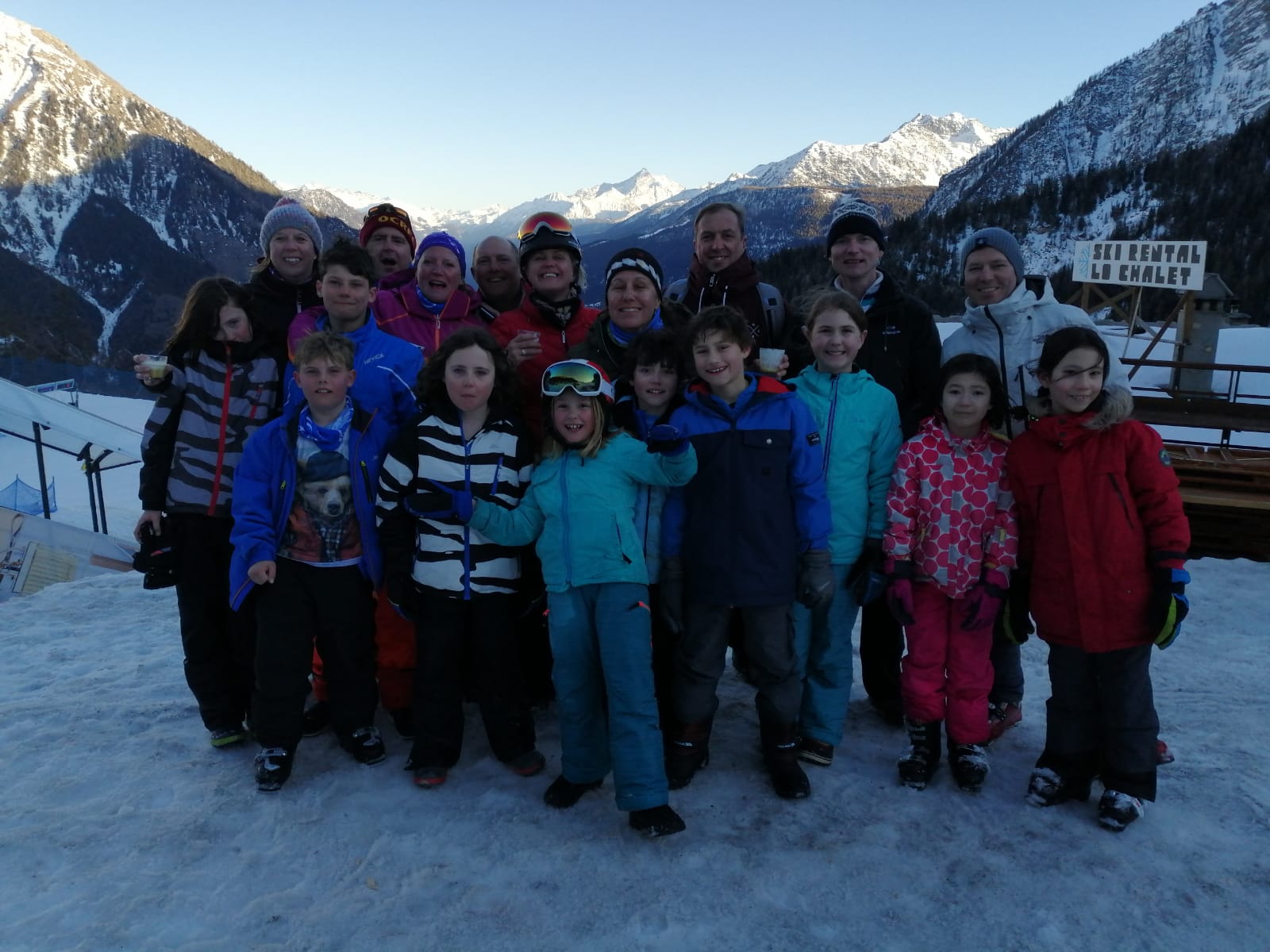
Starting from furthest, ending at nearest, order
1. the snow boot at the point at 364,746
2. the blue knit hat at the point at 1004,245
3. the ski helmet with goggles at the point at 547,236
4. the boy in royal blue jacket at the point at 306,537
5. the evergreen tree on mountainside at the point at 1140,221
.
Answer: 1. the evergreen tree on mountainside at the point at 1140,221
2. the ski helmet with goggles at the point at 547,236
3. the blue knit hat at the point at 1004,245
4. the snow boot at the point at 364,746
5. the boy in royal blue jacket at the point at 306,537

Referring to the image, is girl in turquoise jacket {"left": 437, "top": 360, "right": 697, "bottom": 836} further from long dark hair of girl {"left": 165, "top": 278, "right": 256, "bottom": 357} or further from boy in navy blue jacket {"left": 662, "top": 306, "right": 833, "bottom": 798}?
long dark hair of girl {"left": 165, "top": 278, "right": 256, "bottom": 357}

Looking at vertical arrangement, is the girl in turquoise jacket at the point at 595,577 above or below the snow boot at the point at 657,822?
above

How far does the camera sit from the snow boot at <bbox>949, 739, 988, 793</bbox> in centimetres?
309

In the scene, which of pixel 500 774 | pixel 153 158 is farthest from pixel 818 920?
pixel 153 158

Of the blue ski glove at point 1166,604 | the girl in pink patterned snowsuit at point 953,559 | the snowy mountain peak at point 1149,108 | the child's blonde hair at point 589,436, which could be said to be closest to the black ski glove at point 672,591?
the child's blonde hair at point 589,436

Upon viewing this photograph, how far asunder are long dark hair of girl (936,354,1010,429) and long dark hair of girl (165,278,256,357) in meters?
3.17

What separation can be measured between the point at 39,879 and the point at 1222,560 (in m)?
8.50

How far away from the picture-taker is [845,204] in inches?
151

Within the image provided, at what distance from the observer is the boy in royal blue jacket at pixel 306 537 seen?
3074mm

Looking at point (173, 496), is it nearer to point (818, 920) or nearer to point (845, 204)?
point (818, 920)

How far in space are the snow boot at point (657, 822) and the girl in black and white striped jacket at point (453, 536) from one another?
83cm

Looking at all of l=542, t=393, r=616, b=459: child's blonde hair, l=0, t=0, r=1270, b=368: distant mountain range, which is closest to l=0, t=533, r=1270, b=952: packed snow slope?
l=542, t=393, r=616, b=459: child's blonde hair

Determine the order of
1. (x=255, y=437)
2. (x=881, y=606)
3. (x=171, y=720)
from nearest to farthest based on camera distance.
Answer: (x=255, y=437) → (x=881, y=606) → (x=171, y=720)

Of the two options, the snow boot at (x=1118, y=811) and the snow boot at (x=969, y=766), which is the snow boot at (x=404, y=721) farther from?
the snow boot at (x=1118, y=811)
